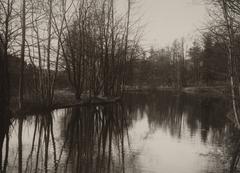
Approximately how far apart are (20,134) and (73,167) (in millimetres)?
6883

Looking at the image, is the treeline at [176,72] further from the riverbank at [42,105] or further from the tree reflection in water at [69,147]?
the tree reflection in water at [69,147]

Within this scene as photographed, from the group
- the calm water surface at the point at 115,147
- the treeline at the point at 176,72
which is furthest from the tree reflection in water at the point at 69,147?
the treeline at the point at 176,72

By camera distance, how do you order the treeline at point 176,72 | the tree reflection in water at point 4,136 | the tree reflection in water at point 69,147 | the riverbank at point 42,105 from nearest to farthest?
the tree reflection in water at point 69,147 → the tree reflection in water at point 4,136 → the riverbank at point 42,105 → the treeline at point 176,72

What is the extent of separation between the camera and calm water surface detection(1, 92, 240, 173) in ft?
35.3

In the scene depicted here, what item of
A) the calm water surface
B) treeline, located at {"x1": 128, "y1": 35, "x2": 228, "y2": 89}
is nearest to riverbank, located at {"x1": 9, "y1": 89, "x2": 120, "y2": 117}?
the calm water surface

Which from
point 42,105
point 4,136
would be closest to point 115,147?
point 4,136

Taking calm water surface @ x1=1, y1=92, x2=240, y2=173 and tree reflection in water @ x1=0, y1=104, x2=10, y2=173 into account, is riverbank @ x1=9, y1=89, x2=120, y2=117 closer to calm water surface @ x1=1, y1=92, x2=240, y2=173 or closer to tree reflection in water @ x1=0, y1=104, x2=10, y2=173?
calm water surface @ x1=1, y1=92, x2=240, y2=173

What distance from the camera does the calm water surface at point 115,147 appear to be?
10758 millimetres

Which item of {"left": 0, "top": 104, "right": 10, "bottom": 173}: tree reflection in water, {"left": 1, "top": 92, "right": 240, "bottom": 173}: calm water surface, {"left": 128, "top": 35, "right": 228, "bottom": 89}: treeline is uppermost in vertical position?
{"left": 128, "top": 35, "right": 228, "bottom": 89}: treeline

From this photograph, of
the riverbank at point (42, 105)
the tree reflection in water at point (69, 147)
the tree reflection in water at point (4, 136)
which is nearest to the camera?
the tree reflection in water at point (69, 147)

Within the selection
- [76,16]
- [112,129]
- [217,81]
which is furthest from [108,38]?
[217,81]

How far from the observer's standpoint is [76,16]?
3850 cm

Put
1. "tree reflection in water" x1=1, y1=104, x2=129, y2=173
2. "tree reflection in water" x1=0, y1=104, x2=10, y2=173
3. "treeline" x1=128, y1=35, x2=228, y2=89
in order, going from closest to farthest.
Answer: "tree reflection in water" x1=1, y1=104, x2=129, y2=173, "tree reflection in water" x1=0, y1=104, x2=10, y2=173, "treeline" x1=128, y1=35, x2=228, y2=89

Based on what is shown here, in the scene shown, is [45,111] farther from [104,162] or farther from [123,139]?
[104,162]
